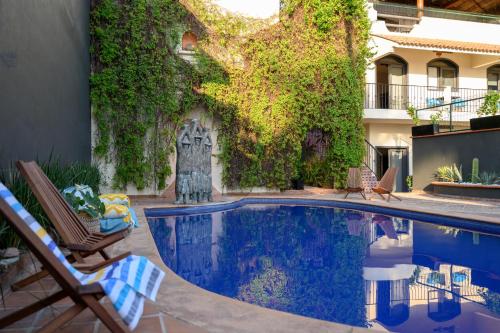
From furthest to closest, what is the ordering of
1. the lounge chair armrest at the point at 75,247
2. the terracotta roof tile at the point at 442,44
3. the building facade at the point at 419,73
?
1. the building facade at the point at 419,73
2. the terracotta roof tile at the point at 442,44
3. the lounge chair armrest at the point at 75,247

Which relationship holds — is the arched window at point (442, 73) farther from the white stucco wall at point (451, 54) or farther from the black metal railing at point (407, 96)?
the black metal railing at point (407, 96)

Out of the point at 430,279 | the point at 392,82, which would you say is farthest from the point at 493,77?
the point at 430,279

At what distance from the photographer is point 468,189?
9.83m

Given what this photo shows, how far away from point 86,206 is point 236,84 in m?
8.01

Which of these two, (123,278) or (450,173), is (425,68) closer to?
(450,173)

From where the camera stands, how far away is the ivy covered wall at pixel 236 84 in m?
10.8

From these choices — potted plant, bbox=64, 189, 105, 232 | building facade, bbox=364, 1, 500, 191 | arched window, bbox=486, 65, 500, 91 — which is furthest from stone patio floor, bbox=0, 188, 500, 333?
arched window, bbox=486, 65, 500, 91

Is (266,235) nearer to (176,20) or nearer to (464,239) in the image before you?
(464,239)

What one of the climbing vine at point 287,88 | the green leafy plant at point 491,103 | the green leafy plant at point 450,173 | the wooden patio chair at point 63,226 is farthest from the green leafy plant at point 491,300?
the green leafy plant at point 491,103

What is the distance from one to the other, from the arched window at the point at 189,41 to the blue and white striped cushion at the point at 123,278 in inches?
411

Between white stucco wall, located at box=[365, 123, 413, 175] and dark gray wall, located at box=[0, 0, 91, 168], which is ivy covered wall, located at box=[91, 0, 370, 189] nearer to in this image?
dark gray wall, located at box=[0, 0, 91, 168]

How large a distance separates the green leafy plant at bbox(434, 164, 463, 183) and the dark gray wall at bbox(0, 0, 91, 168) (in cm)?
973

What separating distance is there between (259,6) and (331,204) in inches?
270

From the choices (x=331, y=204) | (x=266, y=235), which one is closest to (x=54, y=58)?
(x=266, y=235)
